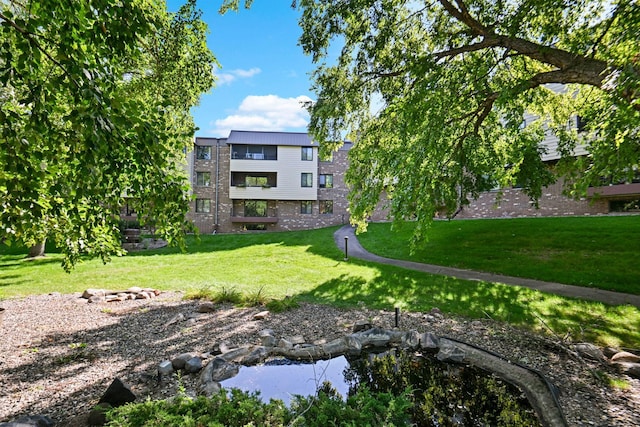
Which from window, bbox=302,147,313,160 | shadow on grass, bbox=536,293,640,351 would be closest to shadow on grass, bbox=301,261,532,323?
shadow on grass, bbox=536,293,640,351

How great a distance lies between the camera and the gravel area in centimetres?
340

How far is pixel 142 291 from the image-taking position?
28.7 feet

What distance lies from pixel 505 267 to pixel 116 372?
37.0ft

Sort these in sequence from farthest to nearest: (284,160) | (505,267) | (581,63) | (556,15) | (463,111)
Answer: (284,160), (505,267), (463,111), (556,15), (581,63)

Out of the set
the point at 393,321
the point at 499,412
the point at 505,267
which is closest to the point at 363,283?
the point at 393,321

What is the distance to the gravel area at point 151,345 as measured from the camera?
340 cm

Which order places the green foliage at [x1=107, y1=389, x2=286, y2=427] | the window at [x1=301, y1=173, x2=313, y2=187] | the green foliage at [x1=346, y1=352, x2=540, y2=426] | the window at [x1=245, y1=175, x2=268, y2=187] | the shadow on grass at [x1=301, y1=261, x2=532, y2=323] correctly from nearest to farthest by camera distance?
the green foliage at [x1=107, y1=389, x2=286, y2=427]
the green foliage at [x1=346, y1=352, x2=540, y2=426]
the shadow on grass at [x1=301, y1=261, x2=532, y2=323]
the window at [x1=301, y1=173, x2=313, y2=187]
the window at [x1=245, y1=175, x2=268, y2=187]

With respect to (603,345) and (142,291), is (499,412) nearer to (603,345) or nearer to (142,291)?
(603,345)

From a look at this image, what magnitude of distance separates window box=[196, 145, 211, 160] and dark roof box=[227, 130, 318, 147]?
2228 millimetres

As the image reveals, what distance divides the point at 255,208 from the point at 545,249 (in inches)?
913

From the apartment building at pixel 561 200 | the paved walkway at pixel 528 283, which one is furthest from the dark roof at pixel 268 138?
the paved walkway at pixel 528 283

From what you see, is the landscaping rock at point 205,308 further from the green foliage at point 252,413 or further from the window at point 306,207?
the window at point 306,207

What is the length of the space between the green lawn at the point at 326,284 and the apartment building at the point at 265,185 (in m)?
11.8

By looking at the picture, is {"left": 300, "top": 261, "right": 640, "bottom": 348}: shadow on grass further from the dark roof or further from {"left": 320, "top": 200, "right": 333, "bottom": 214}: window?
the dark roof
